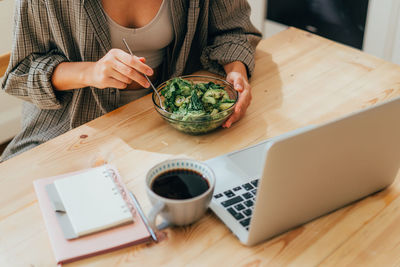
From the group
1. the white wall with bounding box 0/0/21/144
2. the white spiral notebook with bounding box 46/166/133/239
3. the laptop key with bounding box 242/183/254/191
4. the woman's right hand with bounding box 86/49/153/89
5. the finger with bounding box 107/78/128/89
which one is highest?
the woman's right hand with bounding box 86/49/153/89

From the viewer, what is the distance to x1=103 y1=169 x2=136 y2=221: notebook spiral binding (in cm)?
76

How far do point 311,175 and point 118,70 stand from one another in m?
0.53

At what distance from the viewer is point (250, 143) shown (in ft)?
3.14

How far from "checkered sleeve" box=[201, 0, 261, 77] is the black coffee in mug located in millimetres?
533

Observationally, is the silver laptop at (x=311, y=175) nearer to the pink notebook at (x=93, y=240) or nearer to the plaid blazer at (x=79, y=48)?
the pink notebook at (x=93, y=240)

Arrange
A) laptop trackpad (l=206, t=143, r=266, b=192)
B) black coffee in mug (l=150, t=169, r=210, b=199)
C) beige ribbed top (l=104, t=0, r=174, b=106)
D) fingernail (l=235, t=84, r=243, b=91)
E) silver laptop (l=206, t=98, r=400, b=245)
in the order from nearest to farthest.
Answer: silver laptop (l=206, t=98, r=400, b=245)
black coffee in mug (l=150, t=169, r=210, b=199)
laptop trackpad (l=206, t=143, r=266, b=192)
fingernail (l=235, t=84, r=243, b=91)
beige ribbed top (l=104, t=0, r=174, b=106)

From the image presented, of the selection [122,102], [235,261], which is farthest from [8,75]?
[235,261]

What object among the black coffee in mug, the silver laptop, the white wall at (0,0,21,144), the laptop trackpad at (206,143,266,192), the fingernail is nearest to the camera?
the silver laptop

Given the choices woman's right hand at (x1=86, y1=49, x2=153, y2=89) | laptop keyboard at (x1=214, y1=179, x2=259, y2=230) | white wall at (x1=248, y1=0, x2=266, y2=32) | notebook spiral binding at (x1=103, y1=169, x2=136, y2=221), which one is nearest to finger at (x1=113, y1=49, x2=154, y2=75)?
woman's right hand at (x1=86, y1=49, x2=153, y2=89)

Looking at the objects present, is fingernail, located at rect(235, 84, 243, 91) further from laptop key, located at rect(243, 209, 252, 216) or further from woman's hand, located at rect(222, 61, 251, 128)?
laptop key, located at rect(243, 209, 252, 216)

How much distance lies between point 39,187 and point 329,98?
2.38ft

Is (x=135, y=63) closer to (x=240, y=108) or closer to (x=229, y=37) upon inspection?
(x=240, y=108)

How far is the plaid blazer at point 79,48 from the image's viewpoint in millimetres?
1115

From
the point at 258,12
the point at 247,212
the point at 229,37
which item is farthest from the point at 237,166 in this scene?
the point at 258,12
